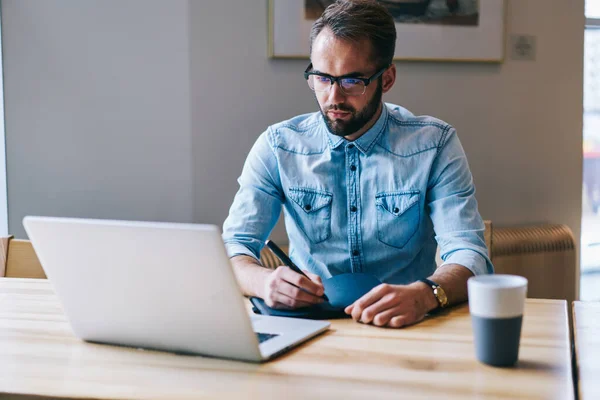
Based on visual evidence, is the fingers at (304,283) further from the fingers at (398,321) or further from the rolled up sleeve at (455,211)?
the rolled up sleeve at (455,211)

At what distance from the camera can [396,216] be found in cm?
161

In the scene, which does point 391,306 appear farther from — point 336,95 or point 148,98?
point 148,98

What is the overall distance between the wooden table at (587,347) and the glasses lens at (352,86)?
0.64 metres

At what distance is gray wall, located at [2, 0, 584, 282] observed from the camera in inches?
97.7

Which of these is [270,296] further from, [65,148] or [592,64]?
[592,64]

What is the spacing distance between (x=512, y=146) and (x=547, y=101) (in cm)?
23

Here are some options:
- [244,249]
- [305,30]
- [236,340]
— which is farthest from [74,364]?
[305,30]

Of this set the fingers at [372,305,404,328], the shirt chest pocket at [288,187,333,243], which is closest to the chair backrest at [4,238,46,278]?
the shirt chest pocket at [288,187,333,243]

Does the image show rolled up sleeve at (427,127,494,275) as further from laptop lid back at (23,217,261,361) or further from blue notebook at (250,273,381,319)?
laptop lid back at (23,217,261,361)

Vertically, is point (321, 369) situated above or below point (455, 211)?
below

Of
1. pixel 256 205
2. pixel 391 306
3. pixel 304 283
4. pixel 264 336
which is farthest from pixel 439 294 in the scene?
pixel 256 205

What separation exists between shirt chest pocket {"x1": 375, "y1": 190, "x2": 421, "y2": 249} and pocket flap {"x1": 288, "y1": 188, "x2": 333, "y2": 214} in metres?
0.12

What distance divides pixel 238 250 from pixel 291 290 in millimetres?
357

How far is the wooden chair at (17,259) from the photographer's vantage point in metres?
1.70
